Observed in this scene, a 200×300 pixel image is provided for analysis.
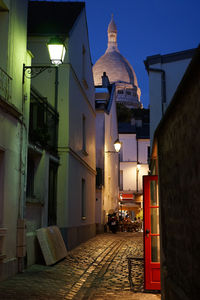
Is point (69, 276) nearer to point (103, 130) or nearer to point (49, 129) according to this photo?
point (49, 129)

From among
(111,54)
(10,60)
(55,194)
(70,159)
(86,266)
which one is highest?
(111,54)

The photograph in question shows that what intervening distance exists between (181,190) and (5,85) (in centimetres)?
586

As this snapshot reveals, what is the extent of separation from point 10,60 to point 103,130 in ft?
60.5

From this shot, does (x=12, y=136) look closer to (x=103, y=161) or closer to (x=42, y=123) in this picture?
(x=42, y=123)

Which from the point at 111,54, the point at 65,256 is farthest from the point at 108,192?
the point at 111,54

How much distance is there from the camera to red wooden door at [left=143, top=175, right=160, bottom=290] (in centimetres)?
791

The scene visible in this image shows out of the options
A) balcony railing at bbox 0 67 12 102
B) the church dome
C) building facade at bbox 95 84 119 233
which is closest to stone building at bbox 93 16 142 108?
the church dome

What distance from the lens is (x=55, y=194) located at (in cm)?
1519

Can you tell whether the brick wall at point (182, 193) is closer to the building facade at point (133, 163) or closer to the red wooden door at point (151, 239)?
the red wooden door at point (151, 239)

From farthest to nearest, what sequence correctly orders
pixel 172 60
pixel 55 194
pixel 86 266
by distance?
1. pixel 172 60
2. pixel 55 194
3. pixel 86 266

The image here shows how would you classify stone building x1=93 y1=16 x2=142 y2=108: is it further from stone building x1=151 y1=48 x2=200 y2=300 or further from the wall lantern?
stone building x1=151 y1=48 x2=200 y2=300

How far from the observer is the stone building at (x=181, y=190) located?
4.01 meters

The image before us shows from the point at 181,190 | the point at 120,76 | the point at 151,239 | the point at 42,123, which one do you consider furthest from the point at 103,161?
the point at 120,76

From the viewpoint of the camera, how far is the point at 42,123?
47.4 ft
